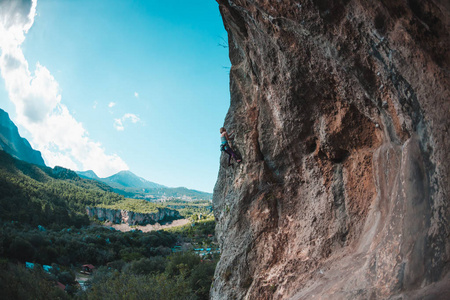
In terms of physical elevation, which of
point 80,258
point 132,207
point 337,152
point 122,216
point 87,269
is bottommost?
point 122,216

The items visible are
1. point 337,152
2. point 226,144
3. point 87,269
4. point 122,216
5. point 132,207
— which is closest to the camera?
point 337,152

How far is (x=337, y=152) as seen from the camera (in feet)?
24.9

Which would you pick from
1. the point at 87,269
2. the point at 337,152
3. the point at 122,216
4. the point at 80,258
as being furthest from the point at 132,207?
the point at 337,152

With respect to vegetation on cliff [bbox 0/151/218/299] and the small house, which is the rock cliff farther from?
the small house

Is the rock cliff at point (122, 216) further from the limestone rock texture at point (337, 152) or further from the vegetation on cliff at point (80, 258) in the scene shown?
the limestone rock texture at point (337, 152)

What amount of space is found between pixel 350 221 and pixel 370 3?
4992mm

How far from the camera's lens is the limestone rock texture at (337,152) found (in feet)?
13.8

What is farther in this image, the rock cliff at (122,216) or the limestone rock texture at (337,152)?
the rock cliff at (122,216)

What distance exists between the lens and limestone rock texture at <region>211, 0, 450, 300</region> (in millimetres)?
4207

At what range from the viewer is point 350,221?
6.90 meters

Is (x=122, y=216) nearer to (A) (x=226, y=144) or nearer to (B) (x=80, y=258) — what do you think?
(B) (x=80, y=258)

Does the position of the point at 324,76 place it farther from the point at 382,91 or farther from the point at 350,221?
the point at 350,221

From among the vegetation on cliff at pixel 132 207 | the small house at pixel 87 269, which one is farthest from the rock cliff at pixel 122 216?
the small house at pixel 87 269

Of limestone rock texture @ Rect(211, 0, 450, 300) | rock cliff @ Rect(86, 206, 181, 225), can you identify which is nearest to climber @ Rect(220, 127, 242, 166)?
limestone rock texture @ Rect(211, 0, 450, 300)
